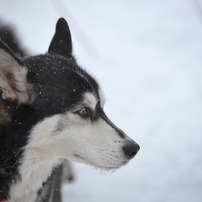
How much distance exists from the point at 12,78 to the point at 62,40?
839 millimetres

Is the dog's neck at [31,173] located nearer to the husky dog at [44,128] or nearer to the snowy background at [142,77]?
the husky dog at [44,128]

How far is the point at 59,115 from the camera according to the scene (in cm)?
249

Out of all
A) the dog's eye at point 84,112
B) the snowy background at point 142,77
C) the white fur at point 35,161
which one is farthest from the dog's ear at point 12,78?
the snowy background at point 142,77

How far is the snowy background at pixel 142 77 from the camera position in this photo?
4242 mm

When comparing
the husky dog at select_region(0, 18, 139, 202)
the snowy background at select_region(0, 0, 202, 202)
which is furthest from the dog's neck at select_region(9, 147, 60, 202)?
the snowy background at select_region(0, 0, 202, 202)

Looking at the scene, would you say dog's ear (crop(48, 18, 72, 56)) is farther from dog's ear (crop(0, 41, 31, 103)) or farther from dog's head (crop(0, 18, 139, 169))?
dog's ear (crop(0, 41, 31, 103))

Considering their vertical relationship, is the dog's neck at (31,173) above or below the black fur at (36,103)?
below

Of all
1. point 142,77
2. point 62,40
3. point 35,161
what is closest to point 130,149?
point 35,161

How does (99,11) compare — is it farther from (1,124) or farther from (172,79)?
(1,124)

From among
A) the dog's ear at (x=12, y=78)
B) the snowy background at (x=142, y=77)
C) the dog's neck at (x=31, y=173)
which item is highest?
the dog's ear at (x=12, y=78)

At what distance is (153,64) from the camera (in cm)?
764

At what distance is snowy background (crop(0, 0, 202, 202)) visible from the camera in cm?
424

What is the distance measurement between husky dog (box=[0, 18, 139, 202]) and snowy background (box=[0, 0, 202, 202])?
1.41 feet

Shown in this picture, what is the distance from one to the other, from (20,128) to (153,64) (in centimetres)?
550
